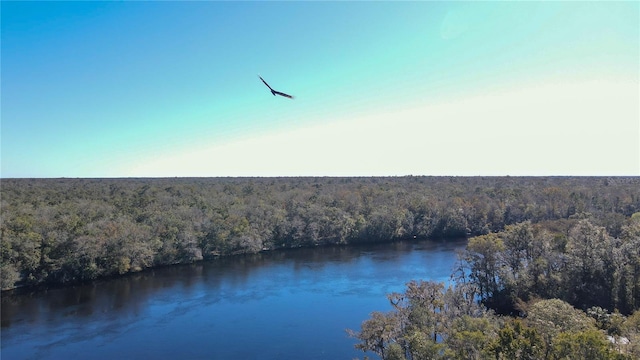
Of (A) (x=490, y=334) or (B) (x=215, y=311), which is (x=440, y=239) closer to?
(B) (x=215, y=311)

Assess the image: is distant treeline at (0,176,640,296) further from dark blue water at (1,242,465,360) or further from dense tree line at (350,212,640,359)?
dense tree line at (350,212,640,359)

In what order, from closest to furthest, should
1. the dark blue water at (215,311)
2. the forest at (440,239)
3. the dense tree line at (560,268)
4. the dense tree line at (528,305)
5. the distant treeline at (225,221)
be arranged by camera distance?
the dense tree line at (528,305) → the forest at (440,239) → the dark blue water at (215,311) → the dense tree line at (560,268) → the distant treeline at (225,221)

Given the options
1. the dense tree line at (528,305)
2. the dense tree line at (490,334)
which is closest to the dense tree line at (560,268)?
the dense tree line at (528,305)

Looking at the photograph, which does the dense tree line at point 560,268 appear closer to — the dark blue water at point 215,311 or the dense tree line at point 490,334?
the dark blue water at point 215,311

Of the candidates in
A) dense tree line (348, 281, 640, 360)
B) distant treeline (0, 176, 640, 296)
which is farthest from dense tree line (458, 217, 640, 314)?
distant treeline (0, 176, 640, 296)

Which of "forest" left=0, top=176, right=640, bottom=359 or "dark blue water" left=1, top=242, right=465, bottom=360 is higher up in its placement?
"forest" left=0, top=176, right=640, bottom=359

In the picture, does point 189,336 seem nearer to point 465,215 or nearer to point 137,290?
point 137,290
